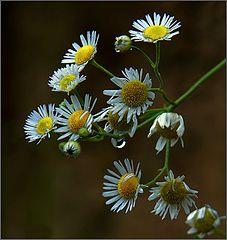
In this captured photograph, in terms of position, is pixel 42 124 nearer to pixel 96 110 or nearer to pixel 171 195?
pixel 171 195

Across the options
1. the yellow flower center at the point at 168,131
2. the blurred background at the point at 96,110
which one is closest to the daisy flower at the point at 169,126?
the yellow flower center at the point at 168,131

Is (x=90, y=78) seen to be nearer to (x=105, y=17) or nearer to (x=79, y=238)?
(x=105, y=17)

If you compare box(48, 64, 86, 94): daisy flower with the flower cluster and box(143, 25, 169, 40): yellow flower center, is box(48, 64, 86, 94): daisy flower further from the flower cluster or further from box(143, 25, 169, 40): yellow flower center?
box(143, 25, 169, 40): yellow flower center

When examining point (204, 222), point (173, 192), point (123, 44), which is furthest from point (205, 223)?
point (123, 44)

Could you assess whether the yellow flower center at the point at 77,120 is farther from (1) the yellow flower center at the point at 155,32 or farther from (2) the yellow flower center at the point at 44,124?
(1) the yellow flower center at the point at 155,32

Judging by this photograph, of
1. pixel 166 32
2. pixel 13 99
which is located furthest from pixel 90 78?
pixel 166 32

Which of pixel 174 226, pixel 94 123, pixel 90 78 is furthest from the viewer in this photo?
pixel 90 78

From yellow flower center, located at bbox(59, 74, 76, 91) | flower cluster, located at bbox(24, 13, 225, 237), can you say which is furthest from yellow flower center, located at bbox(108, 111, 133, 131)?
yellow flower center, located at bbox(59, 74, 76, 91)
